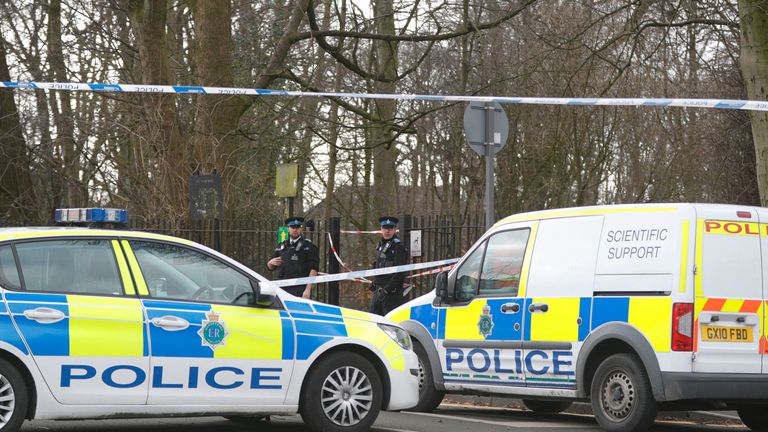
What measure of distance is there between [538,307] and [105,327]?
359 cm

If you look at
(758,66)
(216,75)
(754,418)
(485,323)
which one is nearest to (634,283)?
(485,323)

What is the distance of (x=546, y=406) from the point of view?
36.3ft

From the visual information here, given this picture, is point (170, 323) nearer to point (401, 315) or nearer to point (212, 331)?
point (212, 331)

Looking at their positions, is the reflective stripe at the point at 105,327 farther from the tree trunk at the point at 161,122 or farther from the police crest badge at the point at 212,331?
the tree trunk at the point at 161,122

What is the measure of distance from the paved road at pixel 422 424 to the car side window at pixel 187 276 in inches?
45.2

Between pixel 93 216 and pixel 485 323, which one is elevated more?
pixel 93 216

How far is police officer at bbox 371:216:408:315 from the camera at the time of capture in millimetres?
14156

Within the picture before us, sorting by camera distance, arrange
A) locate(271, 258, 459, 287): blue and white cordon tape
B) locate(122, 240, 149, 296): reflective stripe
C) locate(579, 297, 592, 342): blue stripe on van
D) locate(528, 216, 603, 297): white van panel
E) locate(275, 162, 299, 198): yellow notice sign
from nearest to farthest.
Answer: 1. locate(122, 240, 149, 296): reflective stripe
2. locate(579, 297, 592, 342): blue stripe on van
3. locate(528, 216, 603, 297): white van panel
4. locate(271, 258, 459, 287): blue and white cordon tape
5. locate(275, 162, 299, 198): yellow notice sign

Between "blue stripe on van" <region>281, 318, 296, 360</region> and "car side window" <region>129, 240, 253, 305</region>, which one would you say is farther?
"blue stripe on van" <region>281, 318, 296, 360</region>

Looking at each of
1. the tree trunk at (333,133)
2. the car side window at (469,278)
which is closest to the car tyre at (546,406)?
the car side window at (469,278)

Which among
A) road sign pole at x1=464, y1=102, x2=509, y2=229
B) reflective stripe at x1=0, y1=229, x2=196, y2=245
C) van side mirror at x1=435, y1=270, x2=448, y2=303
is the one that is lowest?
van side mirror at x1=435, y1=270, x2=448, y2=303

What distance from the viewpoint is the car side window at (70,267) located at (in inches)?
302

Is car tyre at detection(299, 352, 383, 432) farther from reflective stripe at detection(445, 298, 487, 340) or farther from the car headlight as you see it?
reflective stripe at detection(445, 298, 487, 340)

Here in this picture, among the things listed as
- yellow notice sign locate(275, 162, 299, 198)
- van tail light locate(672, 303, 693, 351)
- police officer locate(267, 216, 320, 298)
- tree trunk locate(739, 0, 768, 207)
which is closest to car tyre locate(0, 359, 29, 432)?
van tail light locate(672, 303, 693, 351)
